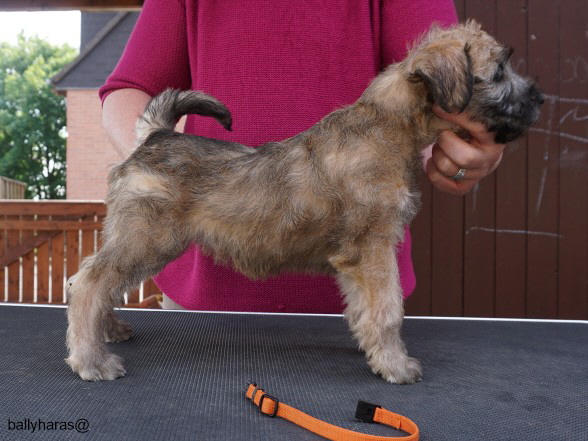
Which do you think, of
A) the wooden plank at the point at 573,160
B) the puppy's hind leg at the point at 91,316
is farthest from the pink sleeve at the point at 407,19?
the wooden plank at the point at 573,160

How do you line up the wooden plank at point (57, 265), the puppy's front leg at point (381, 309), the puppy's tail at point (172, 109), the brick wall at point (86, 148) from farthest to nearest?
the brick wall at point (86, 148), the wooden plank at point (57, 265), the puppy's tail at point (172, 109), the puppy's front leg at point (381, 309)

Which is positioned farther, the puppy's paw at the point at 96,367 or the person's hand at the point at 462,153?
the person's hand at the point at 462,153

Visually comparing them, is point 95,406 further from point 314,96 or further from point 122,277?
point 314,96

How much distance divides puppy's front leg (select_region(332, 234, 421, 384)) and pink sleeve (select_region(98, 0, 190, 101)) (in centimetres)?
165

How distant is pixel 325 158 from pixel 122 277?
973 millimetres

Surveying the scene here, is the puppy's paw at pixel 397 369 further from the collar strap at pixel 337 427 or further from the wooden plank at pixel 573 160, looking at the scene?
the wooden plank at pixel 573 160

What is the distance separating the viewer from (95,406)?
2062mm

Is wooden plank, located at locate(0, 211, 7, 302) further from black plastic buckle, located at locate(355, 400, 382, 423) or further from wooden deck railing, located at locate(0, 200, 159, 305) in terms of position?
black plastic buckle, located at locate(355, 400, 382, 423)

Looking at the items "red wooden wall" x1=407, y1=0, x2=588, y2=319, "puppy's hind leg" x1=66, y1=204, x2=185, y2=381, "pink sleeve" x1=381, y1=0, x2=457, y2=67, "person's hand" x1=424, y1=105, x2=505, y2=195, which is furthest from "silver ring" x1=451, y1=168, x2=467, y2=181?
"red wooden wall" x1=407, y1=0, x2=588, y2=319

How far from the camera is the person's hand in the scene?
2.59 m

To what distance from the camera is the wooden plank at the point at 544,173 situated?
6551 millimetres

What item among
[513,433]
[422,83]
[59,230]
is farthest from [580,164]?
[59,230]

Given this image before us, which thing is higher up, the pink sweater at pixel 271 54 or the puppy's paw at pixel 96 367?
the pink sweater at pixel 271 54

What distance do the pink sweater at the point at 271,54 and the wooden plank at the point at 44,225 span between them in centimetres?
668
